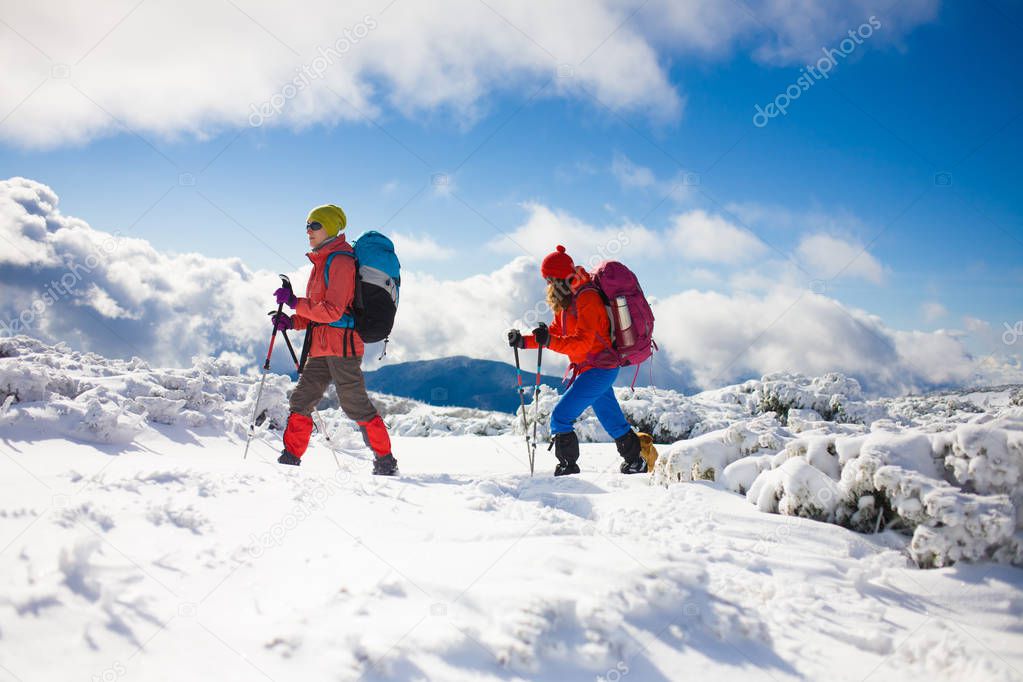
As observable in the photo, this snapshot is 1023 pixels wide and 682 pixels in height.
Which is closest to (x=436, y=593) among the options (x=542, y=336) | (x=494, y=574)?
(x=494, y=574)

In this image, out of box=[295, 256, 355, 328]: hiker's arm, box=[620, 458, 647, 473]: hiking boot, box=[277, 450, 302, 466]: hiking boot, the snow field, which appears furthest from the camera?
box=[620, 458, 647, 473]: hiking boot

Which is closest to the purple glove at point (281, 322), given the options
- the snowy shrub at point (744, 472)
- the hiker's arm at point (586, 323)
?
the hiker's arm at point (586, 323)

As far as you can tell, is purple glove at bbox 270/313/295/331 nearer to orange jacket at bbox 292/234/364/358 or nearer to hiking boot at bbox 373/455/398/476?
orange jacket at bbox 292/234/364/358

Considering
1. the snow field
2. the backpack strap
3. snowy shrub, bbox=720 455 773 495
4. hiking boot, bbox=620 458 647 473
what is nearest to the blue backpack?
the backpack strap

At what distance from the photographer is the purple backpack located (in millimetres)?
5641

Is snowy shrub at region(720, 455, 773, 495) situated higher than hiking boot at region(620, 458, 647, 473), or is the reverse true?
snowy shrub at region(720, 455, 773, 495)

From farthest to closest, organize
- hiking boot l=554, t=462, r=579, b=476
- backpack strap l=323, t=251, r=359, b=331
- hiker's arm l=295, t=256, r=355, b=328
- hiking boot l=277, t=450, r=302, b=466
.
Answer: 1. hiking boot l=554, t=462, r=579, b=476
2. hiking boot l=277, t=450, r=302, b=466
3. backpack strap l=323, t=251, r=359, b=331
4. hiker's arm l=295, t=256, r=355, b=328

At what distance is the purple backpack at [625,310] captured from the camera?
564cm

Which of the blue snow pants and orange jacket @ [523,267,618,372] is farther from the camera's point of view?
the blue snow pants

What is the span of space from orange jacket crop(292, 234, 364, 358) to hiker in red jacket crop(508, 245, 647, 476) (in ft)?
5.89

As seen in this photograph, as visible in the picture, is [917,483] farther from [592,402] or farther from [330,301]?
[330,301]

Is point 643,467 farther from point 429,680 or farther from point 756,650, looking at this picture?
point 429,680

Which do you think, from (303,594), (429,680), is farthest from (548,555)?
(303,594)

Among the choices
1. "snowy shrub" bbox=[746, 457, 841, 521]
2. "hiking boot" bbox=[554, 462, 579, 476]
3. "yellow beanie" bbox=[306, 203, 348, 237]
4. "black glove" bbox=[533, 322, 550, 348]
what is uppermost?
"yellow beanie" bbox=[306, 203, 348, 237]
